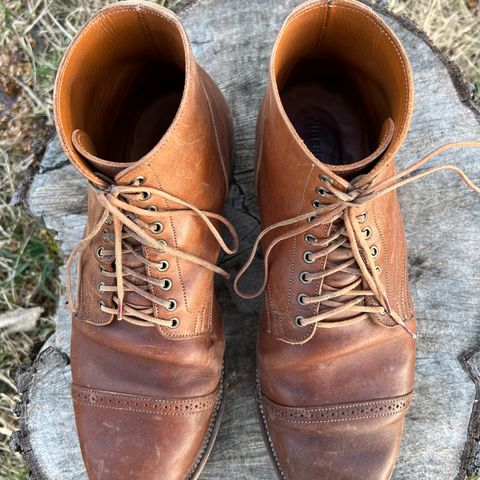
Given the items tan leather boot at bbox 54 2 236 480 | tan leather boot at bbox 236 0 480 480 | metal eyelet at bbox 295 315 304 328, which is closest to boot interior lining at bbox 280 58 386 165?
tan leather boot at bbox 236 0 480 480

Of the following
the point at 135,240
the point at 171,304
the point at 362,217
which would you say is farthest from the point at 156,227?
the point at 362,217

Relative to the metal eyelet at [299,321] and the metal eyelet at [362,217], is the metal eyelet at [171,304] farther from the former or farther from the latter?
the metal eyelet at [362,217]

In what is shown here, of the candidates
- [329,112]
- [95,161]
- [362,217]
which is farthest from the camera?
[329,112]

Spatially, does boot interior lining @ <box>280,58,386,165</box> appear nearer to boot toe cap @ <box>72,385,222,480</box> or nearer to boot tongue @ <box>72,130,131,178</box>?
boot tongue @ <box>72,130,131,178</box>

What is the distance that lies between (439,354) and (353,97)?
0.82 m

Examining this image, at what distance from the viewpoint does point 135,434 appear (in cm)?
140

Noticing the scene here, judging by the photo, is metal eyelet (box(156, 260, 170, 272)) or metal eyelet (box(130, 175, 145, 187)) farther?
metal eyelet (box(156, 260, 170, 272))

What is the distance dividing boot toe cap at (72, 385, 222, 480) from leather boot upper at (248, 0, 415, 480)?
0.24m

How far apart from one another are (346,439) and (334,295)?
1.20ft

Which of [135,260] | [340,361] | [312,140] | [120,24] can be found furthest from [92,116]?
[340,361]

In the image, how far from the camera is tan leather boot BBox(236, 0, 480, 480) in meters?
1.30

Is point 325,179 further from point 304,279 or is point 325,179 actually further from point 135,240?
point 135,240

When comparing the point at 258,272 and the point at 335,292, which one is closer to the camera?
the point at 335,292

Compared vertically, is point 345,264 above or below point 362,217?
below
